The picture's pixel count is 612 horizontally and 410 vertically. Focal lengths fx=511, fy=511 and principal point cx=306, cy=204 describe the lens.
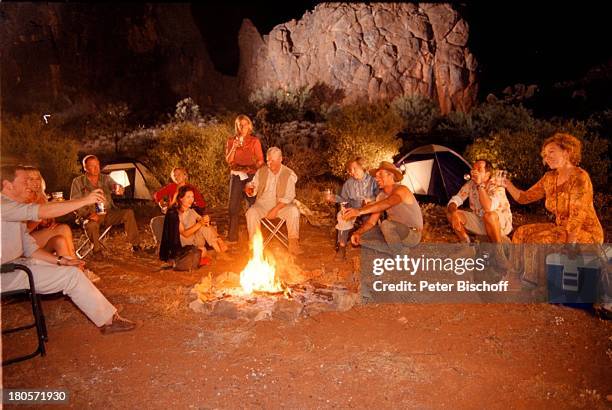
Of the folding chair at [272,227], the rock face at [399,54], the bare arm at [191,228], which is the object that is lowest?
the folding chair at [272,227]

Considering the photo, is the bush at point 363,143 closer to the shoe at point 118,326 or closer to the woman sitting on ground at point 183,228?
the woman sitting on ground at point 183,228

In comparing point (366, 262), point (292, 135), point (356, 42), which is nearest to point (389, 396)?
point (366, 262)

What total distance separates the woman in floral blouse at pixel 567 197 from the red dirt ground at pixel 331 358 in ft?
2.29

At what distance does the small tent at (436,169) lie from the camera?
10773 mm

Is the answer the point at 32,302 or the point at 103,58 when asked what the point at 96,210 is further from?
the point at 103,58

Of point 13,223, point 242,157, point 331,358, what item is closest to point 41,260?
point 13,223

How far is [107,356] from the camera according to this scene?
4.02m

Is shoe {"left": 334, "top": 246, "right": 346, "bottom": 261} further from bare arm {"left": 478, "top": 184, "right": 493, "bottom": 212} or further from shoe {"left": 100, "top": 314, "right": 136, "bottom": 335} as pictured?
shoe {"left": 100, "top": 314, "right": 136, "bottom": 335}

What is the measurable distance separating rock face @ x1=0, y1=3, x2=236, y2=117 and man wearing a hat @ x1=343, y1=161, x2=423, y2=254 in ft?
78.2

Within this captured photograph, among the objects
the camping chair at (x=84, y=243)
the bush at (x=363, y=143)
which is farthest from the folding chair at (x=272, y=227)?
the bush at (x=363, y=143)

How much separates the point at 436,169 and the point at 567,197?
19.9ft

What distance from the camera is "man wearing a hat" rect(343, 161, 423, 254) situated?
5.75 meters

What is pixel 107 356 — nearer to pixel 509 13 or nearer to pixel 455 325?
pixel 455 325

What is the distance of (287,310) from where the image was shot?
4684 mm
